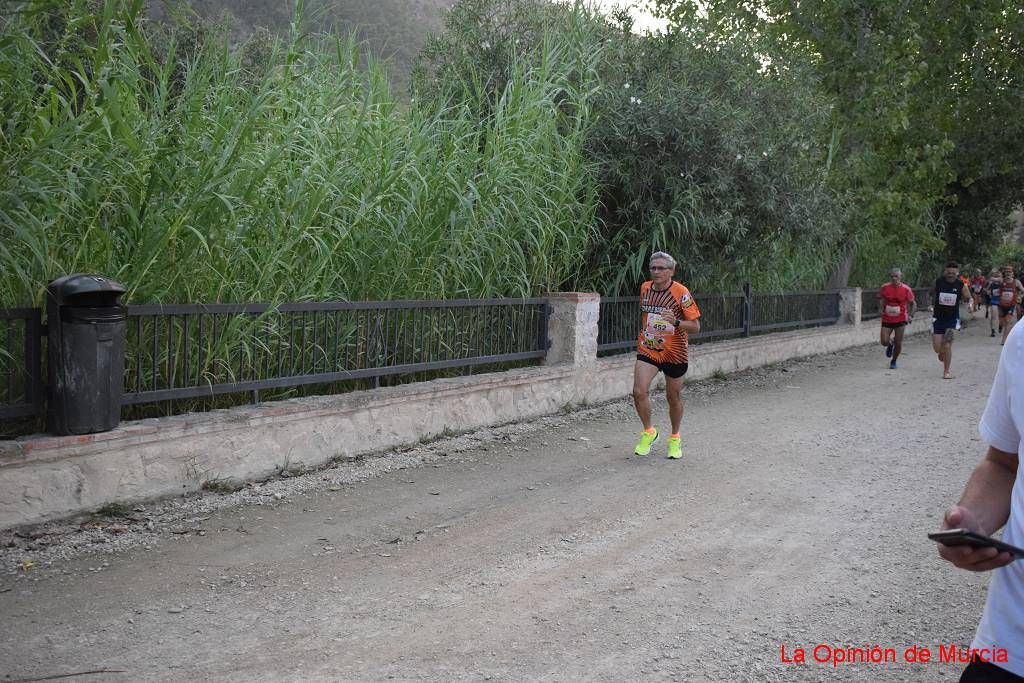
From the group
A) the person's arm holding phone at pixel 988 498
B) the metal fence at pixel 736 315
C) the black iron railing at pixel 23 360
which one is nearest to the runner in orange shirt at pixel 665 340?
the metal fence at pixel 736 315

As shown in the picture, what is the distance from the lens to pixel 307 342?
25.1ft

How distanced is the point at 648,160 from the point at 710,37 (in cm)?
325

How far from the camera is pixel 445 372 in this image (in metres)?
9.44

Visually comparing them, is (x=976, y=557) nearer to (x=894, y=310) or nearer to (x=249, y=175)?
(x=249, y=175)

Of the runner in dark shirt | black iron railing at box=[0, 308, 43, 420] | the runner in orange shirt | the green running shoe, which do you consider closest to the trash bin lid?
black iron railing at box=[0, 308, 43, 420]

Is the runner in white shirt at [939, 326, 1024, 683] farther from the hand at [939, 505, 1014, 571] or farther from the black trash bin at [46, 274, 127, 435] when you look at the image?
the black trash bin at [46, 274, 127, 435]

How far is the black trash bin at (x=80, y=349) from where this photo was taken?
5.51 meters

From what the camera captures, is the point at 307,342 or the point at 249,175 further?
the point at 307,342

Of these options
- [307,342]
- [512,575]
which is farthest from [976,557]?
[307,342]

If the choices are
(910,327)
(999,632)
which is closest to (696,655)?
(999,632)

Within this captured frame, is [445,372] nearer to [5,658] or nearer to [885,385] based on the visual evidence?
[5,658]

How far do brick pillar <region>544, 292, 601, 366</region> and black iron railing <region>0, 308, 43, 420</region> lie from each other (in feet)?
20.0

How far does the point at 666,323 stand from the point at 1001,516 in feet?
20.2

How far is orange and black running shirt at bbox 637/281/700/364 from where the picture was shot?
8.38 m
